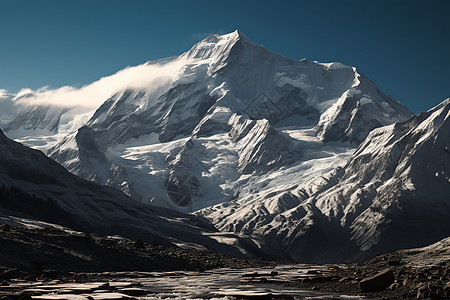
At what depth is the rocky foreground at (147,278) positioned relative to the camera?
5650 cm

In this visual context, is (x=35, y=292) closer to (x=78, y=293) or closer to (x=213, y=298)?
(x=78, y=293)

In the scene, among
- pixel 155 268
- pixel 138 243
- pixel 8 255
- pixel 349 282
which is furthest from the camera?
pixel 138 243

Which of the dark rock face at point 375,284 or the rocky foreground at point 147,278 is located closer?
the rocky foreground at point 147,278

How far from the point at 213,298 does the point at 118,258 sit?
51184 millimetres

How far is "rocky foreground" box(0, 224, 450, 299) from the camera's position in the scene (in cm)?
5650

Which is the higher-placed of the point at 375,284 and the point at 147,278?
the point at 147,278

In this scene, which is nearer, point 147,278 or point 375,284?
point 375,284

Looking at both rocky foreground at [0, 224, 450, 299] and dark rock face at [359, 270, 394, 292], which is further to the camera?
dark rock face at [359, 270, 394, 292]

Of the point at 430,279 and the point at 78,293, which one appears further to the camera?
the point at 430,279

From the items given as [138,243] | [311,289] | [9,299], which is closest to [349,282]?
[311,289]

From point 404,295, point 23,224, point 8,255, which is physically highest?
point 23,224

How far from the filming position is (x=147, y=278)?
83062mm

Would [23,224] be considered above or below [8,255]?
above

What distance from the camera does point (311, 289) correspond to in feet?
220
